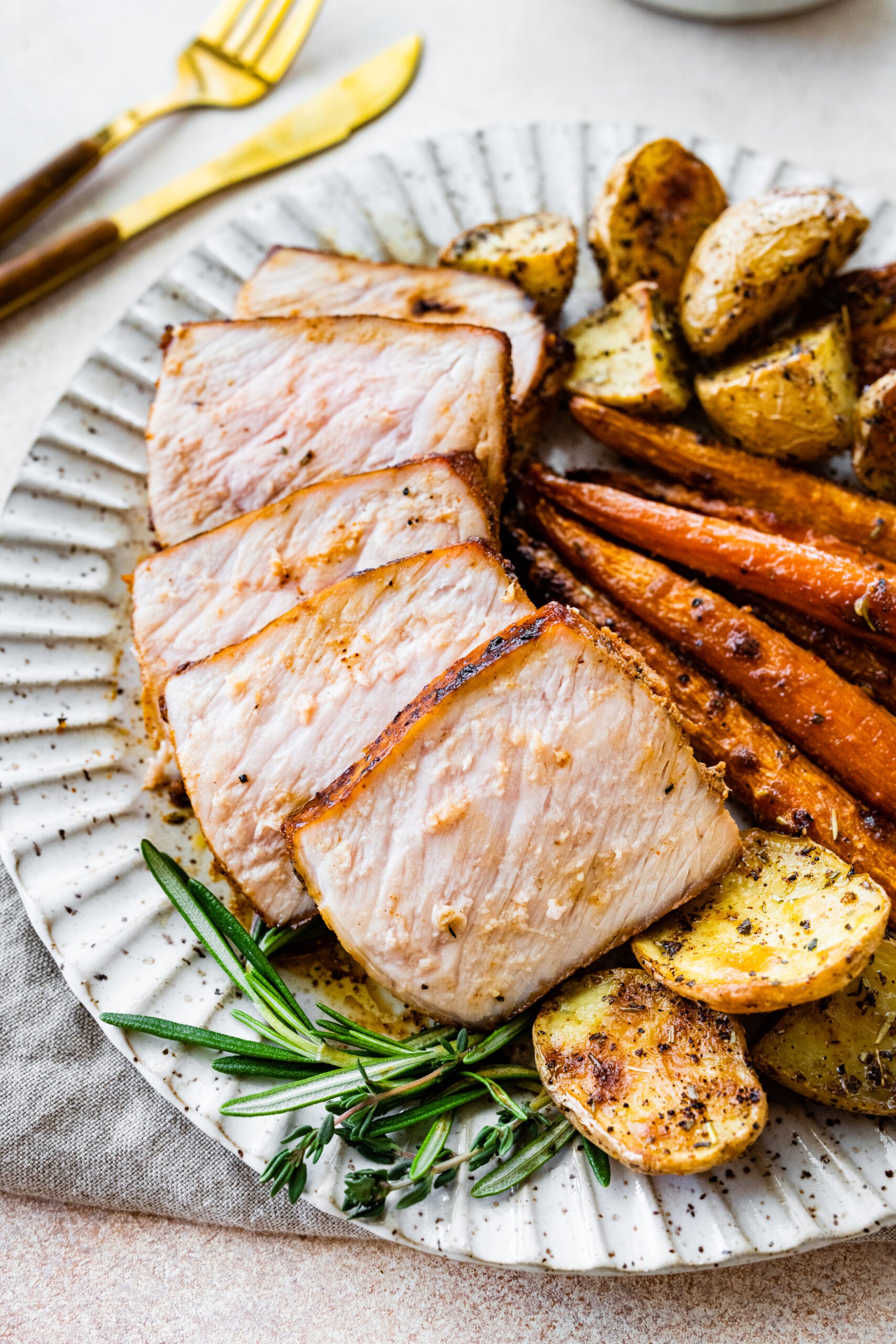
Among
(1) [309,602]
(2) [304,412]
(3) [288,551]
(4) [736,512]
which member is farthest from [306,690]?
(4) [736,512]

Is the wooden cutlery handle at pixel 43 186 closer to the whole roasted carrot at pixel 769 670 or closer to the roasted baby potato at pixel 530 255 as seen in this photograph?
the roasted baby potato at pixel 530 255

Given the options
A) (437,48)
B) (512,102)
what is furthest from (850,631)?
(437,48)

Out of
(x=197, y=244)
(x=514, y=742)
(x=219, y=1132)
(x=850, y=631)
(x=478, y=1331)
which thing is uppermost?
(x=197, y=244)

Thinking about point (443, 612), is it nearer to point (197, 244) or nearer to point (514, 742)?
point (514, 742)

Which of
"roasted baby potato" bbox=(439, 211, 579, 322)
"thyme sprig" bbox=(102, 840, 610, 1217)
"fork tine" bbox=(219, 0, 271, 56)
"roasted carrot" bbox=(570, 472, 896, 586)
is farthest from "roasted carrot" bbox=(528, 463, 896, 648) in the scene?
"fork tine" bbox=(219, 0, 271, 56)

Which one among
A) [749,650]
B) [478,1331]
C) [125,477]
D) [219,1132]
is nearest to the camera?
[219,1132]

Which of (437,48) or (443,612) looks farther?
(437,48)

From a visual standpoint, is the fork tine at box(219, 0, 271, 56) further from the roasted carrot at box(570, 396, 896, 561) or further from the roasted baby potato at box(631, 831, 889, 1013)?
the roasted baby potato at box(631, 831, 889, 1013)

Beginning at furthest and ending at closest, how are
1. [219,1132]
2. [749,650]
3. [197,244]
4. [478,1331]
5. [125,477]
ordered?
[197,244]
[125,477]
[749,650]
[478,1331]
[219,1132]
